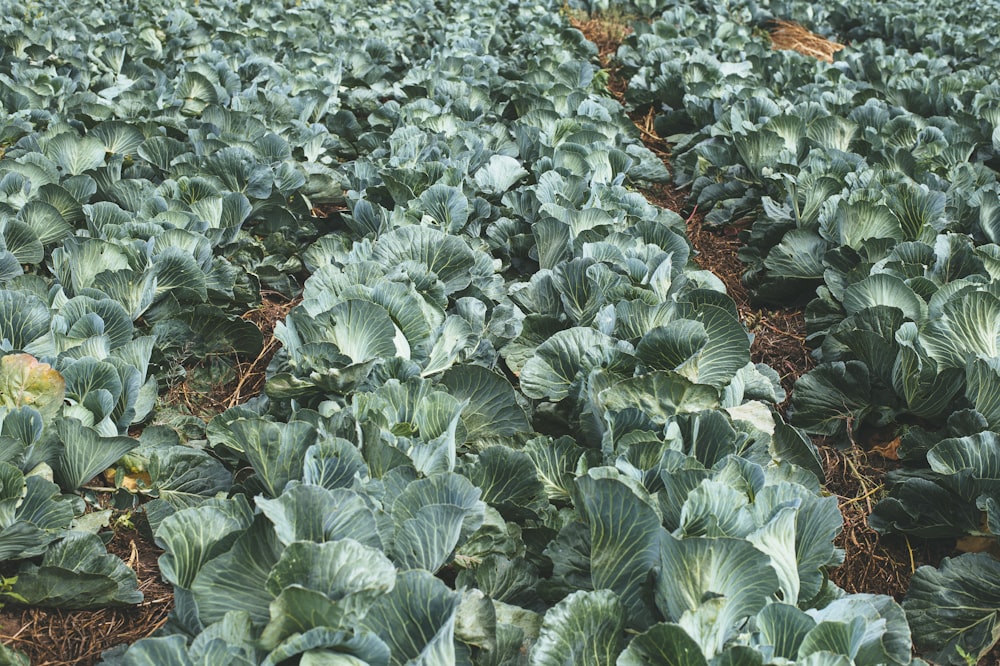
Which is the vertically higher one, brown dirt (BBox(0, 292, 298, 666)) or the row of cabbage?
the row of cabbage

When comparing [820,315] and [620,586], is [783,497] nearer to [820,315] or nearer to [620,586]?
[620,586]

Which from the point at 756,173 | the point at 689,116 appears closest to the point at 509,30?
the point at 689,116

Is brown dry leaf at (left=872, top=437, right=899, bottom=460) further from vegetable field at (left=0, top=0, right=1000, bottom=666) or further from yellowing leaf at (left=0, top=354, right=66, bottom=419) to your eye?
yellowing leaf at (left=0, top=354, right=66, bottom=419)

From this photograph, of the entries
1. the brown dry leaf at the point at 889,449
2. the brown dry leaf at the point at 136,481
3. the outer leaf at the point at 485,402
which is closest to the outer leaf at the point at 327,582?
the outer leaf at the point at 485,402

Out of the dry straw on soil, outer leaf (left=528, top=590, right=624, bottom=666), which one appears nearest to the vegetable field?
outer leaf (left=528, top=590, right=624, bottom=666)

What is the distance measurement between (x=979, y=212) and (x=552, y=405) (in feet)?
8.65

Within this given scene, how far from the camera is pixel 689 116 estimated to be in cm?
Result: 604

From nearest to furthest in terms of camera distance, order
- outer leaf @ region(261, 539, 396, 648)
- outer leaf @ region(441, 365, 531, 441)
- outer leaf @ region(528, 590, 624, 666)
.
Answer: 1. outer leaf @ region(261, 539, 396, 648)
2. outer leaf @ region(528, 590, 624, 666)
3. outer leaf @ region(441, 365, 531, 441)

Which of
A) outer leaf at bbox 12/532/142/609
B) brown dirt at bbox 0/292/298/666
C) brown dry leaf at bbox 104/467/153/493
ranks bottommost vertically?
brown dirt at bbox 0/292/298/666

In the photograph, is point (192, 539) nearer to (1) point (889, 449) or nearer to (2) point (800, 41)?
(1) point (889, 449)

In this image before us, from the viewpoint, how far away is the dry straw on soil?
356 inches

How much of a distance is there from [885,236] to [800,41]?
6.40 metres

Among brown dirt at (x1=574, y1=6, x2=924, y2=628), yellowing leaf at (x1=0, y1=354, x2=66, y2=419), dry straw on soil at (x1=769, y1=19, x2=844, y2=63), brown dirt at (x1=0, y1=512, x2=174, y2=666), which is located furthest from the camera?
dry straw on soil at (x1=769, y1=19, x2=844, y2=63)

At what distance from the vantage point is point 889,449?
10.2 feet
